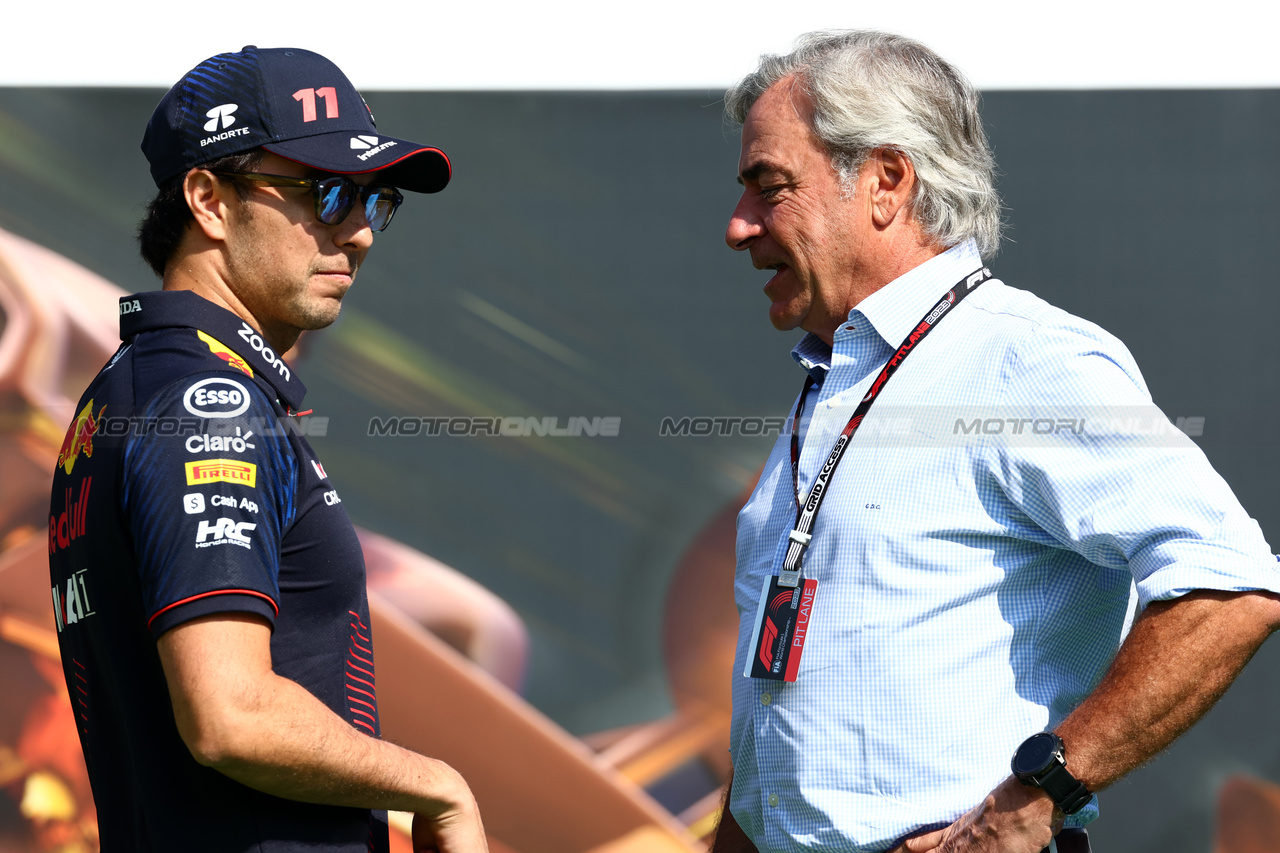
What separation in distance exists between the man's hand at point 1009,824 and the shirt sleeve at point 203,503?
3.05ft

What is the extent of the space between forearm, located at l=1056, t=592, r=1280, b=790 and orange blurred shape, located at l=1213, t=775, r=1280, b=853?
209 cm

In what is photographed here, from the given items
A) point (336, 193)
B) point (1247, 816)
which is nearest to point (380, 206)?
point (336, 193)

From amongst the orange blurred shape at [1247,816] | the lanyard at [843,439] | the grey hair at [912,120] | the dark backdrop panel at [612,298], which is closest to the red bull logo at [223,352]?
the lanyard at [843,439]

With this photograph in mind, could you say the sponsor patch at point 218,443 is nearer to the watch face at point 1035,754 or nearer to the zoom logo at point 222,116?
the zoom logo at point 222,116

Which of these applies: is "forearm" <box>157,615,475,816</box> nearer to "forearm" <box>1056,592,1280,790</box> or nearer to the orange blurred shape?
"forearm" <box>1056,592,1280,790</box>

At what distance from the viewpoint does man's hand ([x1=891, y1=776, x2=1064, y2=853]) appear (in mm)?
1260

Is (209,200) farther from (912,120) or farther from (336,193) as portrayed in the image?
(912,120)

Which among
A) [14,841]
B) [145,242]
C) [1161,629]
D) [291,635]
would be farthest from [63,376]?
[1161,629]

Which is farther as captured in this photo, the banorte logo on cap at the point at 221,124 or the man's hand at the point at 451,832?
the banorte logo on cap at the point at 221,124

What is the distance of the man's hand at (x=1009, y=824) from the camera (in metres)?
1.26

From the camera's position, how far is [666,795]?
9.81 ft

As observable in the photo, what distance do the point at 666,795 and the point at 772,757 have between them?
5.25 feet

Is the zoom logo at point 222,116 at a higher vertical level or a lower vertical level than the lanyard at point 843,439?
higher

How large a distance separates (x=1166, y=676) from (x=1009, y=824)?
0.89 feet
